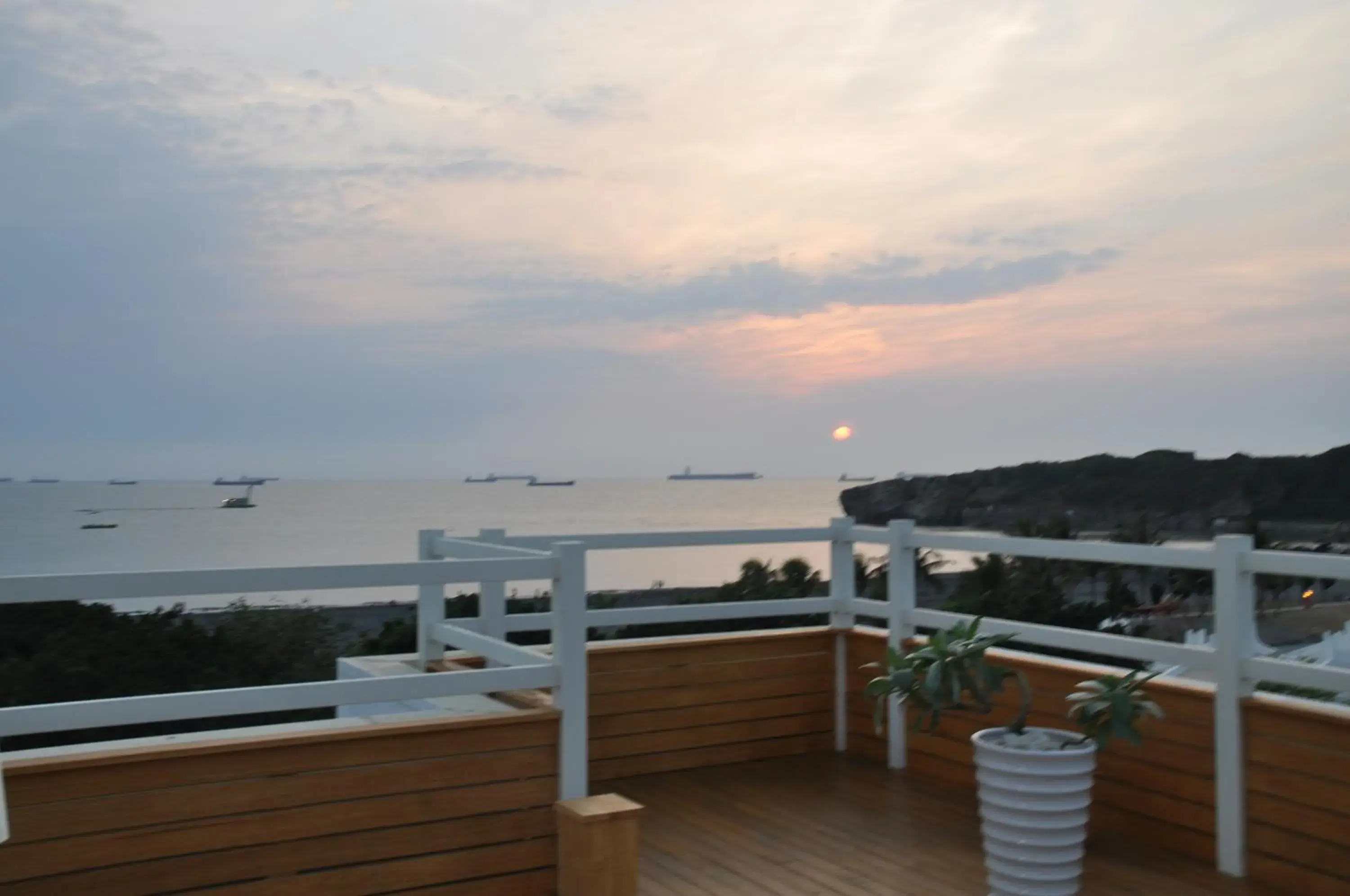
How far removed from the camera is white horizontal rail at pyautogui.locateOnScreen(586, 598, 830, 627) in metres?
5.34

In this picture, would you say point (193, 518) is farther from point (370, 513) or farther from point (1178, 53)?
point (1178, 53)

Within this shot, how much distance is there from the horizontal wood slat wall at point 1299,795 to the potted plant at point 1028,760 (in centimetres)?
38

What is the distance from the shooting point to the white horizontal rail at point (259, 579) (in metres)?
3.16

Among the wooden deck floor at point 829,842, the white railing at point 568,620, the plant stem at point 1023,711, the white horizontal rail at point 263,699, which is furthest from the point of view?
the plant stem at point 1023,711

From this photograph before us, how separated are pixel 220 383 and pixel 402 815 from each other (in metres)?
33.5

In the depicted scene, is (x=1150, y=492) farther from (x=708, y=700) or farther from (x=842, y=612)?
(x=708, y=700)

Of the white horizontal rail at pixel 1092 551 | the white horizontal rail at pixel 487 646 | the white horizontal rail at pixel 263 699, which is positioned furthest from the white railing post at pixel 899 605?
the white horizontal rail at pixel 263 699

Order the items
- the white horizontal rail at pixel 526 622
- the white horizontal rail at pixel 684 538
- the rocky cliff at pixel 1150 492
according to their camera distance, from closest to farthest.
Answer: the white horizontal rail at pixel 526 622 < the white horizontal rail at pixel 684 538 < the rocky cliff at pixel 1150 492

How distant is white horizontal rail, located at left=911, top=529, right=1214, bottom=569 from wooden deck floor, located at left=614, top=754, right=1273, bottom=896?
3.53 feet

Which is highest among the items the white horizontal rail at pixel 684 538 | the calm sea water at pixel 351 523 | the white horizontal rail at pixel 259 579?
the white horizontal rail at pixel 684 538

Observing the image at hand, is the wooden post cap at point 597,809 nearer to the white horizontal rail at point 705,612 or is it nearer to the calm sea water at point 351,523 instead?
the white horizontal rail at point 705,612

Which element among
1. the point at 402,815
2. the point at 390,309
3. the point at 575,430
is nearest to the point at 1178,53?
the point at 402,815

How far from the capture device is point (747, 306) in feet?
56.7

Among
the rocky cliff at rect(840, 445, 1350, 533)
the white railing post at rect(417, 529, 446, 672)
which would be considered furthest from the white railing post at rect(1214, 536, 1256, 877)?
the rocky cliff at rect(840, 445, 1350, 533)
